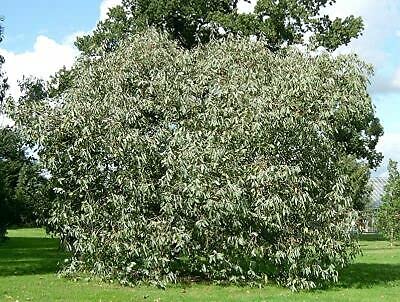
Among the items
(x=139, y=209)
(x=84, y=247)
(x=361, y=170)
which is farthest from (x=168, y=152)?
(x=361, y=170)

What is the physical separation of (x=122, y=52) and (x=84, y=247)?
5.55m

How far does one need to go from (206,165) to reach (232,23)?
18.4m

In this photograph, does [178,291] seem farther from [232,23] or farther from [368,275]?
[232,23]

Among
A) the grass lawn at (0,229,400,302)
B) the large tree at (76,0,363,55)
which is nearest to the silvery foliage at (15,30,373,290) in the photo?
the grass lawn at (0,229,400,302)

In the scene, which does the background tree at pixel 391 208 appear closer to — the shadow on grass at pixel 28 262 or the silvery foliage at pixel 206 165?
the shadow on grass at pixel 28 262

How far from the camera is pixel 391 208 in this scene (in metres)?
34.0

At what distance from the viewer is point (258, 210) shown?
16.0m

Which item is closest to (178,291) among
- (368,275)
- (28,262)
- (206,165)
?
(206,165)

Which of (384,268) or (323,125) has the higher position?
(323,125)

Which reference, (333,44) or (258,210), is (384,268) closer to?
(258,210)

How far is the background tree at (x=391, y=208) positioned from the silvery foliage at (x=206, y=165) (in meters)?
17.1

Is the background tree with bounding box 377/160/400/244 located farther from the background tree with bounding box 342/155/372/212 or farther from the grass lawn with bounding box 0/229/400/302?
the grass lawn with bounding box 0/229/400/302

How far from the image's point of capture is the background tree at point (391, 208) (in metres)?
33.8

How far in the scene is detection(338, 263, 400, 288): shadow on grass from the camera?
1792cm
